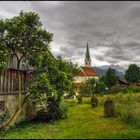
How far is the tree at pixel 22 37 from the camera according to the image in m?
26.8

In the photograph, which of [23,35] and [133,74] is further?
[133,74]

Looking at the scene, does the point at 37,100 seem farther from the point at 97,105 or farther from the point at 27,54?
the point at 97,105

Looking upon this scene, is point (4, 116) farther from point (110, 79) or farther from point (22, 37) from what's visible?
point (110, 79)

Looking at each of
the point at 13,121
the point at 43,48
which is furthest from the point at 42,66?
the point at 13,121

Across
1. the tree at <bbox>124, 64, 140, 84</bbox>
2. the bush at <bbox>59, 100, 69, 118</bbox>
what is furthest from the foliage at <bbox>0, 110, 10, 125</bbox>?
the tree at <bbox>124, 64, 140, 84</bbox>

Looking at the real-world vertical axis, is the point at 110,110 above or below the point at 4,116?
above

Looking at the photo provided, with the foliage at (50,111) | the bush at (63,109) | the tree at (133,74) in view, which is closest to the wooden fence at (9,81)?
the foliage at (50,111)

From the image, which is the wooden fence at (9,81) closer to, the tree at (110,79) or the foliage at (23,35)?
the foliage at (23,35)

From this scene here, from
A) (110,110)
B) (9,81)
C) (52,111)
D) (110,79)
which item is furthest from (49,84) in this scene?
(110,79)

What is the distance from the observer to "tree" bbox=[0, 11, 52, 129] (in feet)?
87.9

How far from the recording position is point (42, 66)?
29203mm

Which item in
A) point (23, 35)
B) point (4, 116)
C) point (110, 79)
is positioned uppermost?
point (23, 35)

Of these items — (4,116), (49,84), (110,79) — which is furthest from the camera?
(110,79)

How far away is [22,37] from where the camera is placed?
90.3 ft
